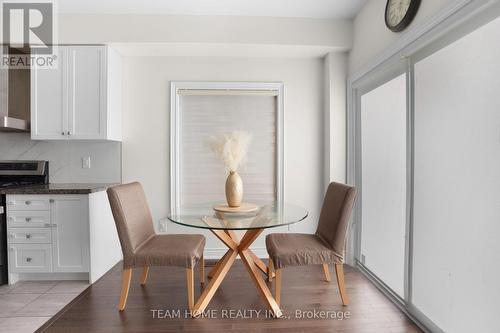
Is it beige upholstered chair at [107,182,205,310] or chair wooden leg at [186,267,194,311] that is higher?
beige upholstered chair at [107,182,205,310]

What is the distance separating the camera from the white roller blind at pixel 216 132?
125 inches

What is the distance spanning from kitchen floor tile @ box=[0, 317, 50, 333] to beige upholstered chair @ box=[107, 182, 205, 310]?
0.54 meters

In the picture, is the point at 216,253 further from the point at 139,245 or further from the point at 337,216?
the point at 337,216

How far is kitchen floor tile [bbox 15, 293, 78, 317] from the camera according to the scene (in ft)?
6.75

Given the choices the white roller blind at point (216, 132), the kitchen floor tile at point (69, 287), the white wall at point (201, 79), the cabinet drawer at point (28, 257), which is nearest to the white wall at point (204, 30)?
the white wall at point (201, 79)

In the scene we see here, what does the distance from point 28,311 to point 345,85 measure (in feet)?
11.5

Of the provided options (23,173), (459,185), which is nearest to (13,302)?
(23,173)

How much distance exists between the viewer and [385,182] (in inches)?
95.7

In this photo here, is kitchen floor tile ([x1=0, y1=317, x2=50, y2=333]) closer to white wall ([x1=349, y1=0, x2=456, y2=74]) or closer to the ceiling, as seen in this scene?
the ceiling

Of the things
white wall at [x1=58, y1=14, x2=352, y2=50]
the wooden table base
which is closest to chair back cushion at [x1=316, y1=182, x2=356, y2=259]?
the wooden table base

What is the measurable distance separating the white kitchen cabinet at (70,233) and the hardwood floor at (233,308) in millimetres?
297

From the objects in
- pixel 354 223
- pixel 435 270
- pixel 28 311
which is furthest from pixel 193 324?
pixel 354 223

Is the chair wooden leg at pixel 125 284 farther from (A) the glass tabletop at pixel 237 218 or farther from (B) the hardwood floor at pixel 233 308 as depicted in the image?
(A) the glass tabletop at pixel 237 218

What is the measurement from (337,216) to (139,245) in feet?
4.98
